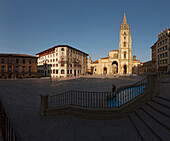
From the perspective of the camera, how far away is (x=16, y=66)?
1321 inches

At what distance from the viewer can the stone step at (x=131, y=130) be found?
3371 millimetres

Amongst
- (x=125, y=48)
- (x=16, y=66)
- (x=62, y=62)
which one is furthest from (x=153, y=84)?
(x=125, y=48)

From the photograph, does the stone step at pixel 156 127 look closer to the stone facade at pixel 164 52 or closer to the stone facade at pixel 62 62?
the stone facade at pixel 62 62

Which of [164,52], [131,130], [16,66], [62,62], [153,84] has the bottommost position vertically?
[131,130]

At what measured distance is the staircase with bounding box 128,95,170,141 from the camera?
3.23 meters

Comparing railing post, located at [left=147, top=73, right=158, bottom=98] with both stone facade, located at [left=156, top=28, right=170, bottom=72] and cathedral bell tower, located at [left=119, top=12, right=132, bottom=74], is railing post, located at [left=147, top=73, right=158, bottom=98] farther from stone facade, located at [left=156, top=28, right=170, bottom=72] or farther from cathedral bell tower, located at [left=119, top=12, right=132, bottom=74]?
cathedral bell tower, located at [left=119, top=12, right=132, bottom=74]

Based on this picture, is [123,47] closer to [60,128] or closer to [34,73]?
[34,73]

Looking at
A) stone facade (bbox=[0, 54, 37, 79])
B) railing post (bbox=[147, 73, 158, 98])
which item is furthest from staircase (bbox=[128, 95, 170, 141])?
stone facade (bbox=[0, 54, 37, 79])

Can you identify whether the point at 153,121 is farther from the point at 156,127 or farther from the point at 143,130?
the point at 143,130

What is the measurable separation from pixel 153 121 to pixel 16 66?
43.1m

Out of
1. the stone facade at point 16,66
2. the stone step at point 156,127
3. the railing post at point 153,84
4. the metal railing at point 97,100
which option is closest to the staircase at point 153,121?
the stone step at point 156,127

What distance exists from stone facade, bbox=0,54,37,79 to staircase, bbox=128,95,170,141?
40.2 meters

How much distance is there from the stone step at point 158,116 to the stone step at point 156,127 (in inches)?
6.0

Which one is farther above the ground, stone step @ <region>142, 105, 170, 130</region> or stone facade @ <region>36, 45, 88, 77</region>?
stone facade @ <region>36, 45, 88, 77</region>
